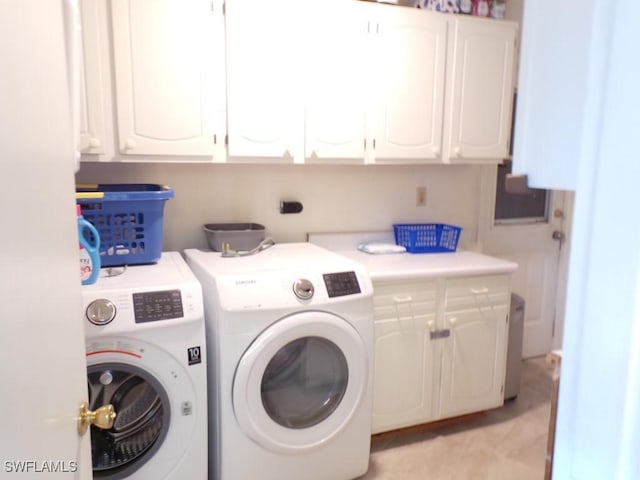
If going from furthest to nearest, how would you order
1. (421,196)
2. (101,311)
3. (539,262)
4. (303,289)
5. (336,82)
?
(539,262)
(421,196)
(336,82)
(303,289)
(101,311)

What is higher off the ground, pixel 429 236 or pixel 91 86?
pixel 91 86

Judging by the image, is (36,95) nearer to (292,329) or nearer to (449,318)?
(292,329)

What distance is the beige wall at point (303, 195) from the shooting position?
7.79 ft

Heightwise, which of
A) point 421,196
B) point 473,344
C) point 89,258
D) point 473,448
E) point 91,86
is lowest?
point 473,448

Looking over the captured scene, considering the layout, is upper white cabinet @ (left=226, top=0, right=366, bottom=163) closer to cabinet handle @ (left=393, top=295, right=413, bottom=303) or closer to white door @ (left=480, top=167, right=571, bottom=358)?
cabinet handle @ (left=393, top=295, right=413, bottom=303)

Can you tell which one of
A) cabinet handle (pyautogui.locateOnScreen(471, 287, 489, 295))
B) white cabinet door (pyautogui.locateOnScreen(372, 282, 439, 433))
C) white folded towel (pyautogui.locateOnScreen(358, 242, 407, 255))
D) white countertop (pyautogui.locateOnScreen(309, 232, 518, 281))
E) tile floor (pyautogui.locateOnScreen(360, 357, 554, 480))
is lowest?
tile floor (pyautogui.locateOnScreen(360, 357, 554, 480))

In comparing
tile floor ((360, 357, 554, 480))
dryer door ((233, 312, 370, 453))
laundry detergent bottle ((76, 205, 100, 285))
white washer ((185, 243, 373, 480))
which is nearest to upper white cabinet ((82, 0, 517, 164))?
laundry detergent bottle ((76, 205, 100, 285))

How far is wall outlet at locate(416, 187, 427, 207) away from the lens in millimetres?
2904

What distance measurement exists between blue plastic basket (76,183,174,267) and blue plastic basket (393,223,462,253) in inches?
52.6

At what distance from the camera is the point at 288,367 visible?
187cm

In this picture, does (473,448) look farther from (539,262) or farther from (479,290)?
(539,262)

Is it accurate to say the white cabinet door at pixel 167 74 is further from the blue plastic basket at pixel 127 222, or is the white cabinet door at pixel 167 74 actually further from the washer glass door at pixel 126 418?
the washer glass door at pixel 126 418

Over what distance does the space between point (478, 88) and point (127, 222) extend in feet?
6.05

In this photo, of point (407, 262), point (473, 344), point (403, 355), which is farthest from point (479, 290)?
point (403, 355)
